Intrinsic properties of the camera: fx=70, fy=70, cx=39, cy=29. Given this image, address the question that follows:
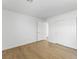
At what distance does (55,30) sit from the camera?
5691 mm

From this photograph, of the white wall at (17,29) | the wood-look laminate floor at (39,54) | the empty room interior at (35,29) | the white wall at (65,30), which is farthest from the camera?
the white wall at (65,30)

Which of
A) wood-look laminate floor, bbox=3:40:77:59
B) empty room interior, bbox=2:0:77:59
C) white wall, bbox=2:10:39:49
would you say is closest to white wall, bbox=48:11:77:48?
empty room interior, bbox=2:0:77:59

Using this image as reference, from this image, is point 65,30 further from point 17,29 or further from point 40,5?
point 17,29

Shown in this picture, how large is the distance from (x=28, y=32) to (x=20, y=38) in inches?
35.1

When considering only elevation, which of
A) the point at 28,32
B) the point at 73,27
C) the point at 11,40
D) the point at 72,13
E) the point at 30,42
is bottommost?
the point at 30,42

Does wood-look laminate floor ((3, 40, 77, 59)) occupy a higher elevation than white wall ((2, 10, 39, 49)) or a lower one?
lower

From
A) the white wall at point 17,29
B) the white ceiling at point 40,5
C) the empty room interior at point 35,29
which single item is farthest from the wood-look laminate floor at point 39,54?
the white ceiling at point 40,5

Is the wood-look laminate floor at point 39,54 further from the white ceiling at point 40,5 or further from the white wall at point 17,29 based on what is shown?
the white ceiling at point 40,5

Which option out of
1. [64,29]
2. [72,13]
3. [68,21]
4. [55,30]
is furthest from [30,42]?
[72,13]

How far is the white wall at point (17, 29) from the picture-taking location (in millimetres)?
3861

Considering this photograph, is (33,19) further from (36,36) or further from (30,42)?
(30,42)

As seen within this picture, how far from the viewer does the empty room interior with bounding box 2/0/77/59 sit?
125 inches

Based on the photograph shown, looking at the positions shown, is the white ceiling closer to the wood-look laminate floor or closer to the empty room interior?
the empty room interior

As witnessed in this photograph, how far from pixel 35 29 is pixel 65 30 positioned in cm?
255
